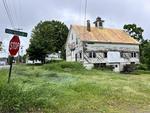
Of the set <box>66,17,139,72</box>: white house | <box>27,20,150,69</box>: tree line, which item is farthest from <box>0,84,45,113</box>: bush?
<box>27,20,150,69</box>: tree line

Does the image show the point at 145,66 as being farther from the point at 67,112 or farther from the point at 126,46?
the point at 67,112

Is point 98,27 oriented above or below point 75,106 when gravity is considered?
above

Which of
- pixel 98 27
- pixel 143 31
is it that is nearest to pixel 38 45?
pixel 98 27

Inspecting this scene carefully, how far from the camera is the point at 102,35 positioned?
5631cm

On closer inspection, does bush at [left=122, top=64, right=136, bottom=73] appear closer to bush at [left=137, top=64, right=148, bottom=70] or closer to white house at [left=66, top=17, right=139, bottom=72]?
white house at [left=66, top=17, right=139, bottom=72]

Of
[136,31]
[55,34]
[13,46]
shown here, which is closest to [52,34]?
[55,34]

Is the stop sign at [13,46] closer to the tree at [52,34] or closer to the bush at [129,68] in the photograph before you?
the bush at [129,68]

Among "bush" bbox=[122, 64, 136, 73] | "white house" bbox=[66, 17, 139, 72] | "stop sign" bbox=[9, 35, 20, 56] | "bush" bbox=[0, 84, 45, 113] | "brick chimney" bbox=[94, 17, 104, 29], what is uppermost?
"brick chimney" bbox=[94, 17, 104, 29]

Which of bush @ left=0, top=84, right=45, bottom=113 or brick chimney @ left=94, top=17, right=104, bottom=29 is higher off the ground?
brick chimney @ left=94, top=17, right=104, bottom=29

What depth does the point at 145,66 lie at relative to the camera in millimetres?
56844

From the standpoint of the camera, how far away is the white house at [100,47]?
53250mm

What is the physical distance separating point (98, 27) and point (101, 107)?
155ft

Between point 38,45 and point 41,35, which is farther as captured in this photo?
point 41,35

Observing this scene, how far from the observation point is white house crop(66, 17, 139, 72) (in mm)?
53250
